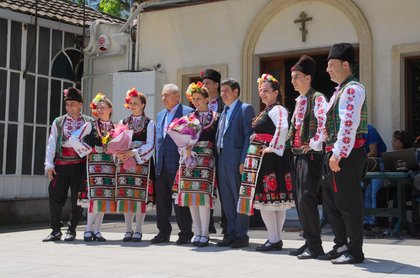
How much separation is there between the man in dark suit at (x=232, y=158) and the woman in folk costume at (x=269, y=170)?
0.88ft

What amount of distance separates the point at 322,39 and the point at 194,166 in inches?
161

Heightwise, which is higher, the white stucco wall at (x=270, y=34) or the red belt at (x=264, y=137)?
the white stucco wall at (x=270, y=34)

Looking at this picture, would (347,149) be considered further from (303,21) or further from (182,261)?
(303,21)

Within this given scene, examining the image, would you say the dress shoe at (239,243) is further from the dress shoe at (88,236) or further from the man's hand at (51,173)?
the man's hand at (51,173)

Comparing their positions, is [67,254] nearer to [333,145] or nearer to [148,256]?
[148,256]

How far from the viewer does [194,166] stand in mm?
6484

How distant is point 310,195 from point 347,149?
688mm

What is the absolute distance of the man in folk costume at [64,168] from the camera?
730 cm

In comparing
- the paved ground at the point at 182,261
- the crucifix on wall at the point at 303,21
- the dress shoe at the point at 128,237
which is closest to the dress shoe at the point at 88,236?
the paved ground at the point at 182,261

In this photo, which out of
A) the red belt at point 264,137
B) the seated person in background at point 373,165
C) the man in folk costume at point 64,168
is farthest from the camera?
the seated person in background at point 373,165

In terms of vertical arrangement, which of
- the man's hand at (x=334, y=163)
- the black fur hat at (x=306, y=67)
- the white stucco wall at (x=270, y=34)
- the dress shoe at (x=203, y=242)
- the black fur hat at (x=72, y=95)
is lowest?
the dress shoe at (x=203, y=242)

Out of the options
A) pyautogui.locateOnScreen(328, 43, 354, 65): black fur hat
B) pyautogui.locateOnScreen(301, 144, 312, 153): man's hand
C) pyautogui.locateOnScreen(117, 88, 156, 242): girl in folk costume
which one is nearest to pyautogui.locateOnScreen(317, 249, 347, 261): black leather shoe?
pyautogui.locateOnScreen(301, 144, 312, 153): man's hand

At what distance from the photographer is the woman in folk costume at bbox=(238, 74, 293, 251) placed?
5.95m

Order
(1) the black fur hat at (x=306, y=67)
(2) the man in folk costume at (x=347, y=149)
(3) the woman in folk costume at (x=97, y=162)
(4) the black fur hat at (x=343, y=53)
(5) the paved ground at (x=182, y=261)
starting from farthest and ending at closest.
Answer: (3) the woman in folk costume at (x=97, y=162), (1) the black fur hat at (x=306, y=67), (4) the black fur hat at (x=343, y=53), (2) the man in folk costume at (x=347, y=149), (5) the paved ground at (x=182, y=261)
